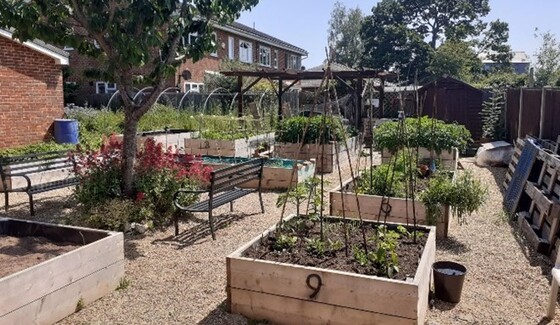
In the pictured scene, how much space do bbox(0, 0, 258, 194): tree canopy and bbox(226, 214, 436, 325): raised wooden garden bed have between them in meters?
3.19

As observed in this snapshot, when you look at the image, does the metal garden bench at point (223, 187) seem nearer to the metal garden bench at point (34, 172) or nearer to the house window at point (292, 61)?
the metal garden bench at point (34, 172)

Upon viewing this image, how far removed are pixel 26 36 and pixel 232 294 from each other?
443cm

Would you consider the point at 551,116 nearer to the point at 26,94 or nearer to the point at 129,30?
the point at 129,30

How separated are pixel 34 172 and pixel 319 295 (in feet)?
18.6

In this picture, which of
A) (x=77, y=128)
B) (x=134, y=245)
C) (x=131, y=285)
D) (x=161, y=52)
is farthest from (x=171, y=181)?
(x=77, y=128)

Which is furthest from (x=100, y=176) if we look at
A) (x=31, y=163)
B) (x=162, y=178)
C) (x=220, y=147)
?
(x=220, y=147)

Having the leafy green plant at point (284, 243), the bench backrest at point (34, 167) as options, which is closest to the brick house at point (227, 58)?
the bench backrest at point (34, 167)

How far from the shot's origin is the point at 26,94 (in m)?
11.6

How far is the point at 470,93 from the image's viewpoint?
14570mm

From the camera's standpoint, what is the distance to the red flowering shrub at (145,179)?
243 inches

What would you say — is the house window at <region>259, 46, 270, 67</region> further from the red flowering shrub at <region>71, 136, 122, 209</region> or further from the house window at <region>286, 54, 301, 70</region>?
the red flowering shrub at <region>71, 136, 122, 209</region>

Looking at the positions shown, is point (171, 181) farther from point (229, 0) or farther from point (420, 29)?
point (420, 29)

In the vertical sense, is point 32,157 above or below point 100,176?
above

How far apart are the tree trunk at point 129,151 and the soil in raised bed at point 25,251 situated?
6.15 ft
